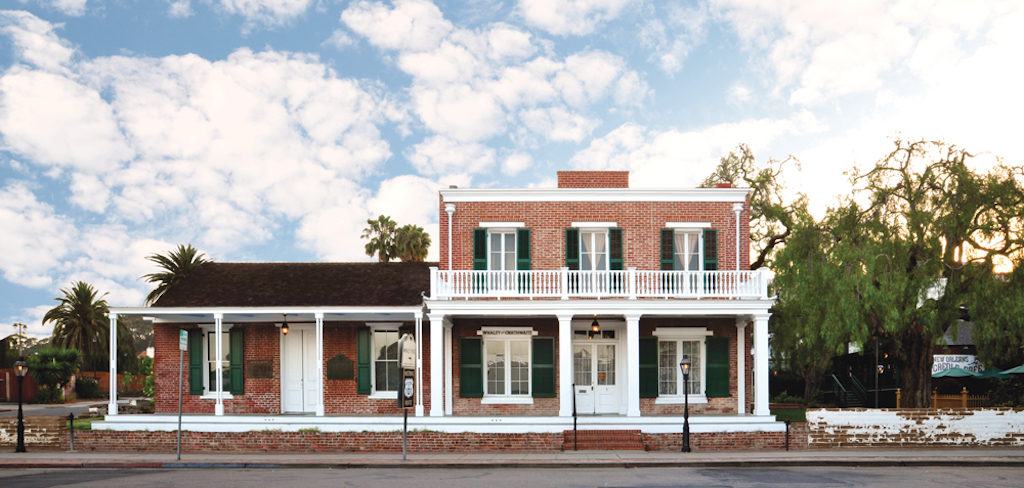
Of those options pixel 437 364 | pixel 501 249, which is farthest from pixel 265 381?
pixel 501 249

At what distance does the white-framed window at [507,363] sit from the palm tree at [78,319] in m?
38.0

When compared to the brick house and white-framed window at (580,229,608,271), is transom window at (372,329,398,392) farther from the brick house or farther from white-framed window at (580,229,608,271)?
white-framed window at (580,229,608,271)

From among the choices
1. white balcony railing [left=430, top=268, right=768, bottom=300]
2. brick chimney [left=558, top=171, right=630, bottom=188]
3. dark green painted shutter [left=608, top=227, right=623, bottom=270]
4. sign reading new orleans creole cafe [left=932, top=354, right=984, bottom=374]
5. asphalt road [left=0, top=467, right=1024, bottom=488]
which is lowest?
sign reading new orleans creole cafe [left=932, top=354, right=984, bottom=374]

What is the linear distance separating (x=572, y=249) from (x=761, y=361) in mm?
5716

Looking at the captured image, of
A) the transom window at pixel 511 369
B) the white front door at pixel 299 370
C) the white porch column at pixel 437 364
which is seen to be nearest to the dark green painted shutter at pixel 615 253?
the transom window at pixel 511 369

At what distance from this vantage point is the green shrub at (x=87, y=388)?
50281 mm

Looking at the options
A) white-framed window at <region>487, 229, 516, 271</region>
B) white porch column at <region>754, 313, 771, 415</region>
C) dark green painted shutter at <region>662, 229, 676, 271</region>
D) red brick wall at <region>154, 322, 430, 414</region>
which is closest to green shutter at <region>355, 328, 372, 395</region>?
red brick wall at <region>154, 322, 430, 414</region>

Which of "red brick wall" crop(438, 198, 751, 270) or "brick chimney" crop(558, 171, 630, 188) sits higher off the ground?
"brick chimney" crop(558, 171, 630, 188)

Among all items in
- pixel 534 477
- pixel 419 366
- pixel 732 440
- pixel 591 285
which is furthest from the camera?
pixel 419 366

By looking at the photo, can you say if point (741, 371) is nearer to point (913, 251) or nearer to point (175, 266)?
point (913, 251)

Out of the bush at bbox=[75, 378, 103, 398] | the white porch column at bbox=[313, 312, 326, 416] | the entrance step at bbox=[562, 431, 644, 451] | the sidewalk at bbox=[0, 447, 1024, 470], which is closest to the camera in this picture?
the sidewalk at bbox=[0, 447, 1024, 470]

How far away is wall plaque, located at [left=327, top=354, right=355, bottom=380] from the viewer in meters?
21.9

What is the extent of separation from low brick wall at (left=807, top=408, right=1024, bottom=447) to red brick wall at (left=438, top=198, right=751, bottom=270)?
4784 mm

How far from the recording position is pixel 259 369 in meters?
22.1
